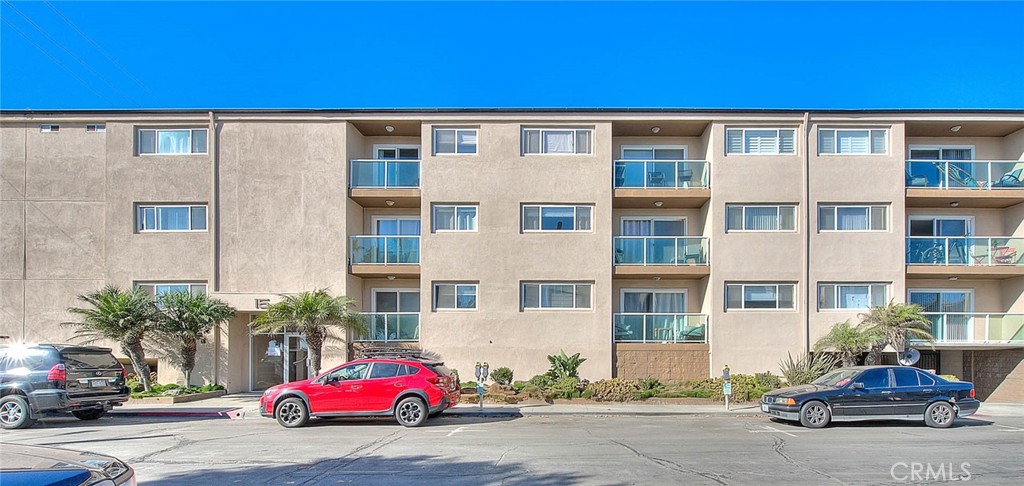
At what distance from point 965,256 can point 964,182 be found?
2383 millimetres

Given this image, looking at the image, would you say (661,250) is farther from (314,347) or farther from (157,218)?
(157,218)

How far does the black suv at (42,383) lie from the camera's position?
45.6 feet

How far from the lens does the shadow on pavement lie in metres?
8.55

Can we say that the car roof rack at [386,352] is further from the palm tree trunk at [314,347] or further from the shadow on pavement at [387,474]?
the shadow on pavement at [387,474]

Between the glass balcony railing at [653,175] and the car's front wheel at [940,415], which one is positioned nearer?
the car's front wheel at [940,415]

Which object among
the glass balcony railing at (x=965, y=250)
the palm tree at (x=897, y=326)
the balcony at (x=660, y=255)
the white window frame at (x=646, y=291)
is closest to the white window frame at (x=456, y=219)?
the balcony at (x=660, y=255)

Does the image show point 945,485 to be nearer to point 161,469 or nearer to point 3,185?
point 161,469

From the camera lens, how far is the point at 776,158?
21.6 m

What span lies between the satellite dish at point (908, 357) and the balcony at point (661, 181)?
7304 mm

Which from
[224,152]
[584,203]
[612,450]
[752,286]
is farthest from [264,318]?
[752,286]

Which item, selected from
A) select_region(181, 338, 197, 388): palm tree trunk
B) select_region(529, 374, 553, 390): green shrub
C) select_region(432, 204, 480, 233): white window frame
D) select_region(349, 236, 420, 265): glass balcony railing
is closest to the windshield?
select_region(529, 374, 553, 390): green shrub

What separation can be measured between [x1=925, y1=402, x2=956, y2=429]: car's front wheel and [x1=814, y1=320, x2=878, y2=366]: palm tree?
5.41 metres

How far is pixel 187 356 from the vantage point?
19.9 metres

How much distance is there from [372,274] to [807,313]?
13.7 metres
